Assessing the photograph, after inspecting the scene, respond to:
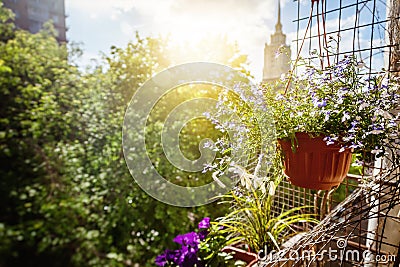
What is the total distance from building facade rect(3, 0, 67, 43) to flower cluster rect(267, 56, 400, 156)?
911 millimetres

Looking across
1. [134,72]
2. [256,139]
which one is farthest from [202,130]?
[256,139]

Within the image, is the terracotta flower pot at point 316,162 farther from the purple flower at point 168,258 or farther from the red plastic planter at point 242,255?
the purple flower at point 168,258

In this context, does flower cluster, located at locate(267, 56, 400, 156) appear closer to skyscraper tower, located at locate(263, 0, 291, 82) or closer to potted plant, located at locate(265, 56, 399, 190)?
potted plant, located at locate(265, 56, 399, 190)

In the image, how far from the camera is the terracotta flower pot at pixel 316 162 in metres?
0.93

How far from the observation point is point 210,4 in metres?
1.69

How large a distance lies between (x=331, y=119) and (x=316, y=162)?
15cm

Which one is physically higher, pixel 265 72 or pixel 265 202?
pixel 265 72

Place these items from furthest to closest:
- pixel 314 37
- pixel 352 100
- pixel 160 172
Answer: pixel 160 172 → pixel 314 37 → pixel 352 100

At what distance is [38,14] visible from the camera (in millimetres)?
1155

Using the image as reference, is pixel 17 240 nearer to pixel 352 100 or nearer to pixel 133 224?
pixel 133 224

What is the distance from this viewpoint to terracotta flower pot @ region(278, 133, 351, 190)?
3.06 feet

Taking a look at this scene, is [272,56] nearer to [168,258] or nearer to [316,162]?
[316,162]

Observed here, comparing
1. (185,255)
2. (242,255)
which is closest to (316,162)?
(242,255)

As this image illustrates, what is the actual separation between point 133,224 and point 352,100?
118 centimetres
